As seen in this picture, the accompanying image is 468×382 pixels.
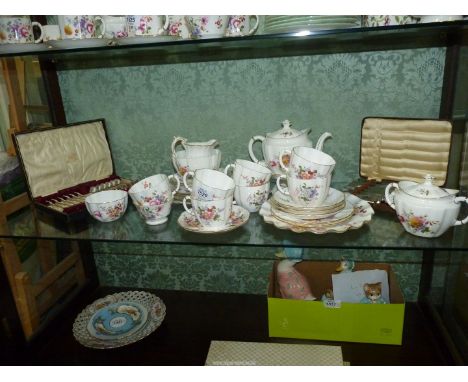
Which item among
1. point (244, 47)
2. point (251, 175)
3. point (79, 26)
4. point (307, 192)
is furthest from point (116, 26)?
point (307, 192)

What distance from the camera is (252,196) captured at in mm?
845

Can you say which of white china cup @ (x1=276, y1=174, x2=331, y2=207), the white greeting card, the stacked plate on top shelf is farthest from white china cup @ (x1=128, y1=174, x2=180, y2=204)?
the white greeting card

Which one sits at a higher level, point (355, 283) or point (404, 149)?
point (404, 149)

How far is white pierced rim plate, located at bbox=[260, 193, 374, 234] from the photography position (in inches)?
30.1

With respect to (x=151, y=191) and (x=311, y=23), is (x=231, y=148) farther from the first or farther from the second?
(x=311, y=23)

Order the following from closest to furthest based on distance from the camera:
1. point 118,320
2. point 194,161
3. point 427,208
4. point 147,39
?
point 427,208, point 147,39, point 194,161, point 118,320

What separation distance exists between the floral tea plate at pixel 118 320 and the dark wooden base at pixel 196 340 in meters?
0.05

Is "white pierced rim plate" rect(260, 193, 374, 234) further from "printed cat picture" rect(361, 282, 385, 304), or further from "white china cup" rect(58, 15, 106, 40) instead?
"white china cup" rect(58, 15, 106, 40)

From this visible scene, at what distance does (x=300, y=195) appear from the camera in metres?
0.78

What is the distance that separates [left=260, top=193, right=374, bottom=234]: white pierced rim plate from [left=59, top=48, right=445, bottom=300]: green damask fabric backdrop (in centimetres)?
21

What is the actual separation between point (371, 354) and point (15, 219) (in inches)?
35.4

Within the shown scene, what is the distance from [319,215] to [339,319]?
33 cm
